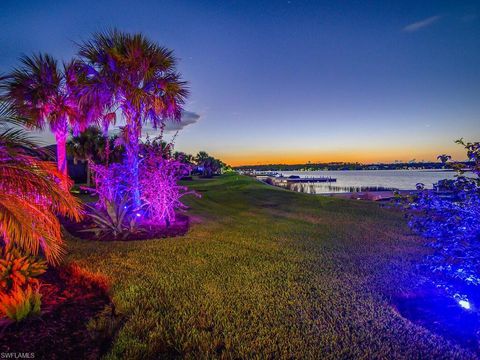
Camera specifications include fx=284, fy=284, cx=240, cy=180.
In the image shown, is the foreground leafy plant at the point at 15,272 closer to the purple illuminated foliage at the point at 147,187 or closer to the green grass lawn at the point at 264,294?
the green grass lawn at the point at 264,294

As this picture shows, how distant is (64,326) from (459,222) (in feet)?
16.7

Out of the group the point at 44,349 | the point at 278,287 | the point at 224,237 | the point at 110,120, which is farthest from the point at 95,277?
the point at 110,120

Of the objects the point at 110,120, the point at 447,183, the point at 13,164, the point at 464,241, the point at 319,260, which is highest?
the point at 110,120

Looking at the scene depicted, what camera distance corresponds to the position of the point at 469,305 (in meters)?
3.78

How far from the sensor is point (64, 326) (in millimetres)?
3568

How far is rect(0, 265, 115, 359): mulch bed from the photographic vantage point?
308 centimetres

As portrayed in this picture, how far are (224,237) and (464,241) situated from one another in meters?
5.71

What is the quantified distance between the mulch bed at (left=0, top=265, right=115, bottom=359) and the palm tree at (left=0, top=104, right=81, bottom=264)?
0.83 metres

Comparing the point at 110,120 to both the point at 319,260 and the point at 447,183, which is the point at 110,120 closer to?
the point at 319,260

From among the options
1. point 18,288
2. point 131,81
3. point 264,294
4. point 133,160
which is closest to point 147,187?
point 133,160

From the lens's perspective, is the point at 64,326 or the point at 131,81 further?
the point at 131,81

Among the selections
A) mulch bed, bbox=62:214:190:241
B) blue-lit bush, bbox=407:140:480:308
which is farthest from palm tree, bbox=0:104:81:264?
blue-lit bush, bbox=407:140:480:308
